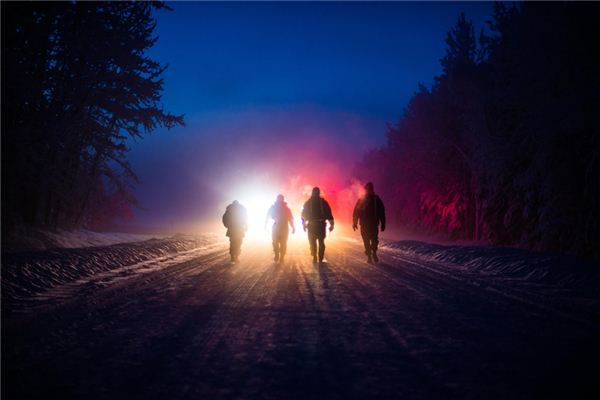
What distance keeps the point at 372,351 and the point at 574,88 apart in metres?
15.0

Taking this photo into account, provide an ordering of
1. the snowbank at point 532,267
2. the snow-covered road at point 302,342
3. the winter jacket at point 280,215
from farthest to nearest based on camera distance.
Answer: the winter jacket at point 280,215 → the snowbank at point 532,267 → the snow-covered road at point 302,342

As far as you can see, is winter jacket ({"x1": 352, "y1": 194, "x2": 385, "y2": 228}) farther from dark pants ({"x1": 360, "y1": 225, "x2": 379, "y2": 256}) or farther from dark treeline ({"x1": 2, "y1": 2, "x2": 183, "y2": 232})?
dark treeline ({"x1": 2, "y1": 2, "x2": 183, "y2": 232})

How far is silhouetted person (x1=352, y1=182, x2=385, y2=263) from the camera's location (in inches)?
529

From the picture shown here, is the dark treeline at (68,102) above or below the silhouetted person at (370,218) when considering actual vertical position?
above

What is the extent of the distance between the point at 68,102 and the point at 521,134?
2037cm

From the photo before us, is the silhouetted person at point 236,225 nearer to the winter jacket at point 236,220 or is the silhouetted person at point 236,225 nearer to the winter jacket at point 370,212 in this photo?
the winter jacket at point 236,220

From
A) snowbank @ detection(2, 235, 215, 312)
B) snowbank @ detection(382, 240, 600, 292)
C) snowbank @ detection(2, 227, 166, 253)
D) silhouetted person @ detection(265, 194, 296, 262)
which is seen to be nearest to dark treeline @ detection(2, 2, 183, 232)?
snowbank @ detection(2, 227, 166, 253)

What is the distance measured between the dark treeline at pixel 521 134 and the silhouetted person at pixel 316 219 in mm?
9287

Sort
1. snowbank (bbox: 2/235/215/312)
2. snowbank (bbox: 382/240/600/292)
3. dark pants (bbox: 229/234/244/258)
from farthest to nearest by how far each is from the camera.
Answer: dark pants (bbox: 229/234/244/258) → snowbank (bbox: 382/240/600/292) → snowbank (bbox: 2/235/215/312)

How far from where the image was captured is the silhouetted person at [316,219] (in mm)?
13703

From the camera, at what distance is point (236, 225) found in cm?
1448

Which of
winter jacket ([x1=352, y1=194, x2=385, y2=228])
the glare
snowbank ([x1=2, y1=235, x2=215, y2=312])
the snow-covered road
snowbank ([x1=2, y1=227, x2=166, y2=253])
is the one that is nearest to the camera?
the snow-covered road

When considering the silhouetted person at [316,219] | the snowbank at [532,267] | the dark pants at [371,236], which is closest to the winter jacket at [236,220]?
the silhouetted person at [316,219]

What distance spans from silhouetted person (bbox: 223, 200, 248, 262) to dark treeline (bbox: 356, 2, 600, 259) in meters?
12.0
